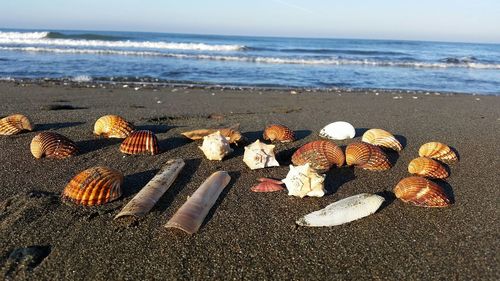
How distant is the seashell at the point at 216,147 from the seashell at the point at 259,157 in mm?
237

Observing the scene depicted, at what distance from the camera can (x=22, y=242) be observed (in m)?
2.25

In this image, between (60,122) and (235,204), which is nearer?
(235,204)

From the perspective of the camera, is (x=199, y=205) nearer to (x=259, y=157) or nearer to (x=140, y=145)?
(x=259, y=157)

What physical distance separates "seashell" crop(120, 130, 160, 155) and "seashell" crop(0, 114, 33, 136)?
4.37ft

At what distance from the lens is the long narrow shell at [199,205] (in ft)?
A: 7.84

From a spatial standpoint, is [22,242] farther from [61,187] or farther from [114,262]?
[61,187]

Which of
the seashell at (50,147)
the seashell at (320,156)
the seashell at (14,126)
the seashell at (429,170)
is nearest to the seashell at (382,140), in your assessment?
the seashell at (429,170)

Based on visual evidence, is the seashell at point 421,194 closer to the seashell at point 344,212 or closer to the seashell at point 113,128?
the seashell at point 344,212

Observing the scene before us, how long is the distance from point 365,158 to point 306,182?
35.4 inches

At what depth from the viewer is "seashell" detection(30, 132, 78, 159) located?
3527 mm

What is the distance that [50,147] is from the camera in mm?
3551

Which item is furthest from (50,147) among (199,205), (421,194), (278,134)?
(421,194)

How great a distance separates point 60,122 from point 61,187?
7.41 feet

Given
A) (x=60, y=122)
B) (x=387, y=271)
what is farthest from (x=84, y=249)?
(x=60, y=122)
